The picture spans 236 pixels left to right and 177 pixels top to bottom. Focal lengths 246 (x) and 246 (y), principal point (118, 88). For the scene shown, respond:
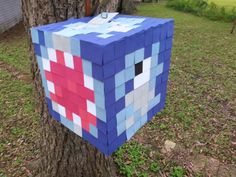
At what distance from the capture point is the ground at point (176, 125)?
2.49m

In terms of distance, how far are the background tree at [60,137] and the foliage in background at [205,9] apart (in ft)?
27.3

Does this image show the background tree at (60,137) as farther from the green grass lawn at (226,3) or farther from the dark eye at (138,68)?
the green grass lawn at (226,3)

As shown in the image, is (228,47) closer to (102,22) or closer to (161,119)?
(161,119)

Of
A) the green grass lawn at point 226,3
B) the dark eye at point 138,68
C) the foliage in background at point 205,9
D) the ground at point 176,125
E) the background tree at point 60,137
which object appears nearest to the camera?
the dark eye at point 138,68

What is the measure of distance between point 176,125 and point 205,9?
26.0 feet

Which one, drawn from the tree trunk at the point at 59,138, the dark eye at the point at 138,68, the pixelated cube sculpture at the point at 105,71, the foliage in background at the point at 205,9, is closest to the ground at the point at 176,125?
the tree trunk at the point at 59,138

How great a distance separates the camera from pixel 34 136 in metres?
2.85

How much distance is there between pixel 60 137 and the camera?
165 cm

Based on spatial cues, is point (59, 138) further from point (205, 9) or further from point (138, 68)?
point (205, 9)

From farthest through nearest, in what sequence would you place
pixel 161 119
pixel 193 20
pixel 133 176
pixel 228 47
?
pixel 193 20 → pixel 228 47 → pixel 161 119 → pixel 133 176

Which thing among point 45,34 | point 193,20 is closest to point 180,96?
point 45,34

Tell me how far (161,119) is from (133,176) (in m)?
1.12

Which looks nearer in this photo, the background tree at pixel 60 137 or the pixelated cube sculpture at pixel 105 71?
the pixelated cube sculpture at pixel 105 71

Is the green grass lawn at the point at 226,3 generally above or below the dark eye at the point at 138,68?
below
